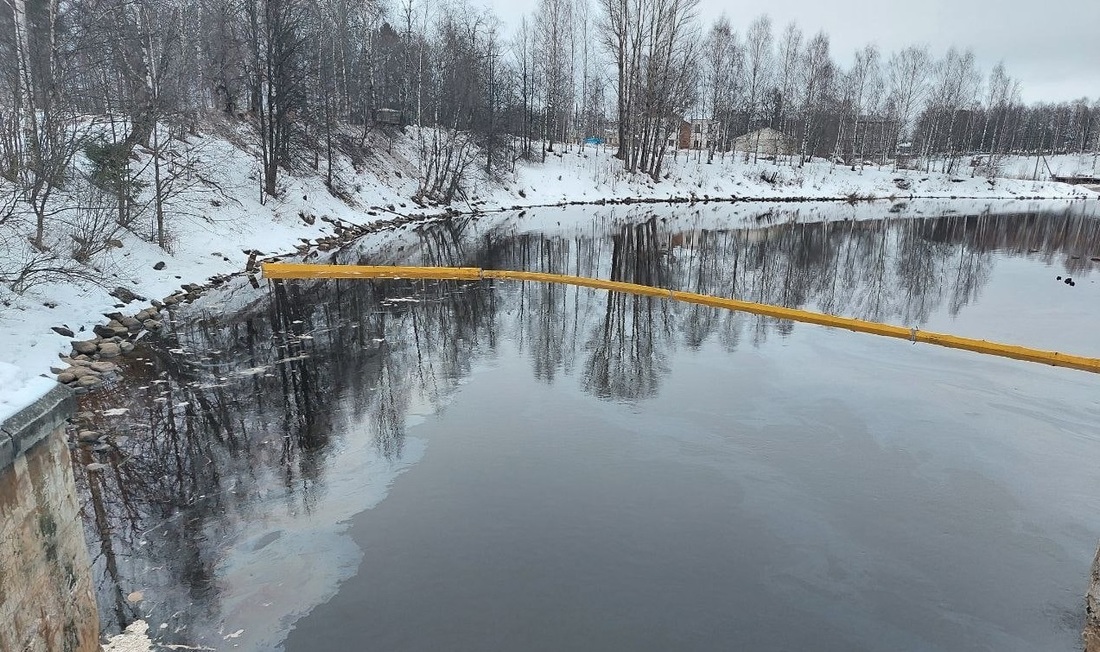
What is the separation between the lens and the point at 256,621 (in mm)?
4598

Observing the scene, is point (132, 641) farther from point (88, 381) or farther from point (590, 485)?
point (88, 381)

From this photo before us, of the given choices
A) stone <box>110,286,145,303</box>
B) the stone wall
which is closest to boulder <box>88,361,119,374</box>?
stone <box>110,286,145,303</box>

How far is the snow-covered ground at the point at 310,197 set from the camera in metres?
10.4

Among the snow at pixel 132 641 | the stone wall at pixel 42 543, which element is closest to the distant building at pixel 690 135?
the snow at pixel 132 641

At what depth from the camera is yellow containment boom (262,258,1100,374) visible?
432 inches

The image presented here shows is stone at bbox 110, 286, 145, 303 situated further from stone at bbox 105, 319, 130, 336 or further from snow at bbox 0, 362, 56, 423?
snow at bbox 0, 362, 56, 423

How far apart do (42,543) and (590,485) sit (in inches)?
174

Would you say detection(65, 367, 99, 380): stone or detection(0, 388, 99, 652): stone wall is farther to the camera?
detection(65, 367, 99, 380): stone

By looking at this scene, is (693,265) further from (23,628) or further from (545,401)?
(23,628)

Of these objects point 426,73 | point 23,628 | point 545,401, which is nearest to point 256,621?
point 23,628

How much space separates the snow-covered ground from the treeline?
26.9 inches

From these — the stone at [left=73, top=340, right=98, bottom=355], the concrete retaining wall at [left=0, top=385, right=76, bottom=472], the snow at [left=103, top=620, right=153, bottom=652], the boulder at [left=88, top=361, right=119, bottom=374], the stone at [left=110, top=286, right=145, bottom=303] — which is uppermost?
the concrete retaining wall at [left=0, top=385, right=76, bottom=472]

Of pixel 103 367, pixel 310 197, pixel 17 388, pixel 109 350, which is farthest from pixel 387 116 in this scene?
pixel 17 388

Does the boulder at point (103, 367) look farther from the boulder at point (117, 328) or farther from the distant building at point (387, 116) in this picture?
the distant building at point (387, 116)
